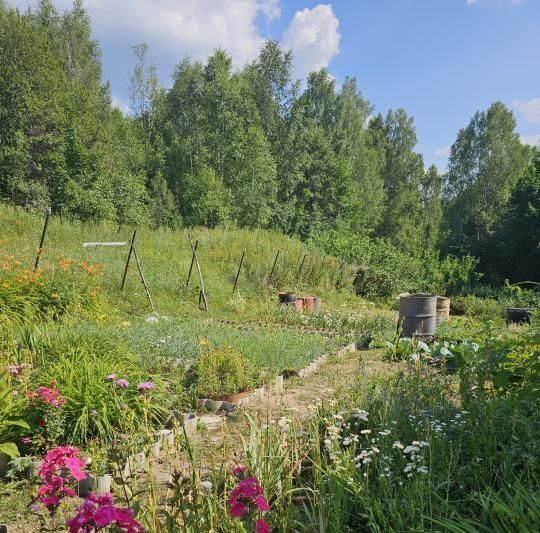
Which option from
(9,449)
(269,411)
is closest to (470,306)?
(269,411)

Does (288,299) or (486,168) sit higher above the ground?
(486,168)

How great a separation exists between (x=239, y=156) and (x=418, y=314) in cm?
2086

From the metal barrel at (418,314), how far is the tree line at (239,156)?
421 inches

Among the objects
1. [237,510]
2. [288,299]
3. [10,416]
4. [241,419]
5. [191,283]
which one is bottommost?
[241,419]

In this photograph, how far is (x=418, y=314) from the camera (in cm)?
793

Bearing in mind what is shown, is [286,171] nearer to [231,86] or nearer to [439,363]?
[231,86]

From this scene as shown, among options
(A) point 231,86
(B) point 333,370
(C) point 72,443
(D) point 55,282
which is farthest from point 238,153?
(C) point 72,443

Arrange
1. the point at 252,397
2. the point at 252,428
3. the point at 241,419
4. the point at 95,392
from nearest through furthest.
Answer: the point at 252,428 < the point at 95,392 < the point at 241,419 < the point at 252,397

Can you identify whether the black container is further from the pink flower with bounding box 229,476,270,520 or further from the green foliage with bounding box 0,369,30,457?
the pink flower with bounding box 229,476,270,520

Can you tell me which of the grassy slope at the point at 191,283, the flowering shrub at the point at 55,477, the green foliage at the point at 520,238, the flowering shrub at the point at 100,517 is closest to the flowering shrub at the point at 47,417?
the flowering shrub at the point at 55,477

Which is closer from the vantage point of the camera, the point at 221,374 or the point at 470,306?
the point at 221,374

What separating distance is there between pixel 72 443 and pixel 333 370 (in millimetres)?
3492

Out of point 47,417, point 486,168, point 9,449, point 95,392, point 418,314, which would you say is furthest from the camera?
point 486,168

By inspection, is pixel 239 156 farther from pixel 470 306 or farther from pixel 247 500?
pixel 247 500
